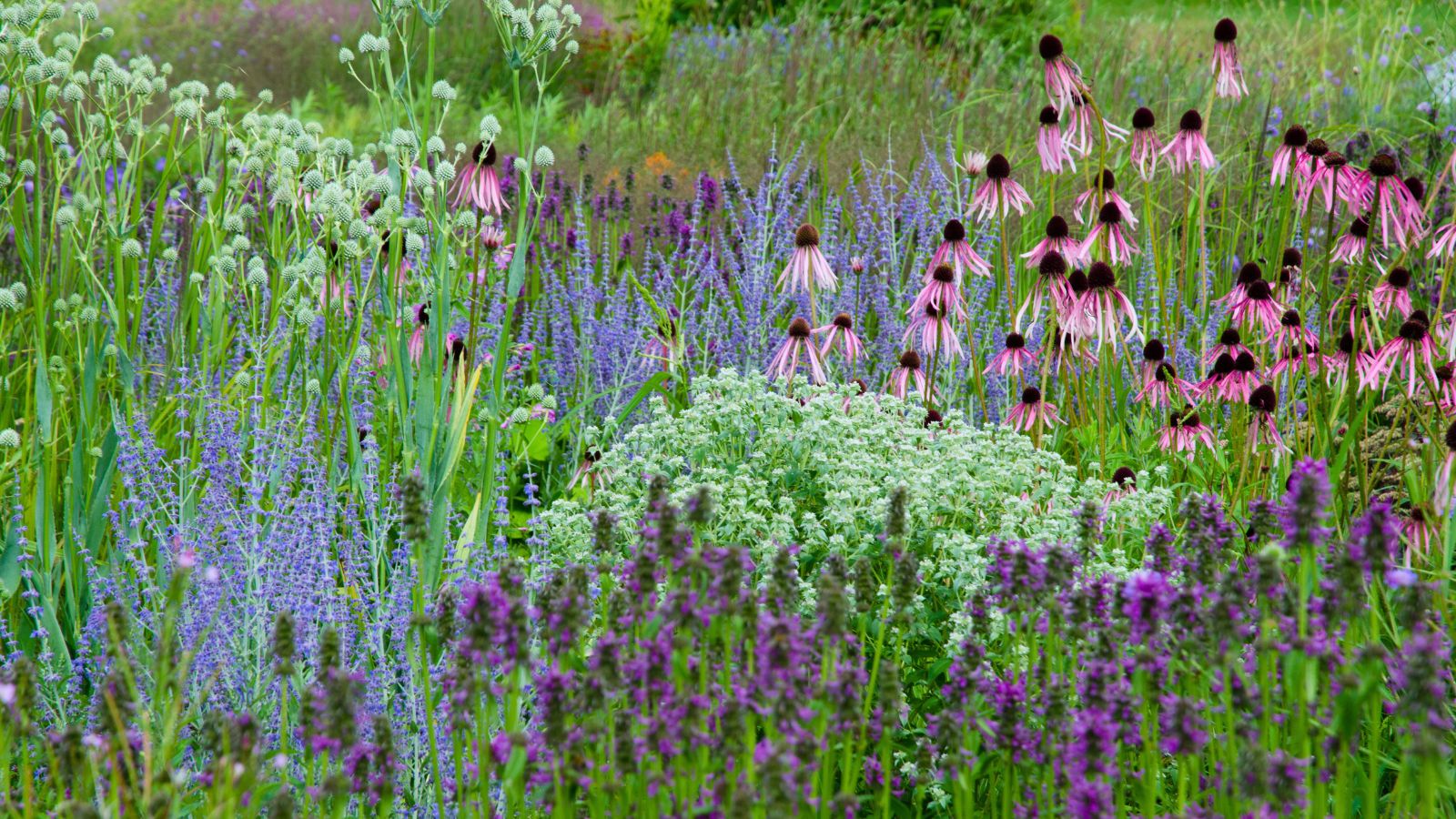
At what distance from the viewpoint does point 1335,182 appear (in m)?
3.48

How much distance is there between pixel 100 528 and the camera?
113 inches

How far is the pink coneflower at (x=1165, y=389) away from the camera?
3.54 m

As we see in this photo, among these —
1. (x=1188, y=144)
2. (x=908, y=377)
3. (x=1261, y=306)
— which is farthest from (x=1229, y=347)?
(x=908, y=377)

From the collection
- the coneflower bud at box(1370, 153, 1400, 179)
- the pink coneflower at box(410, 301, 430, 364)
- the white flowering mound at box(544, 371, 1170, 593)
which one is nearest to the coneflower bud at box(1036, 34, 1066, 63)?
the coneflower bud at box(1370, 153, 1400, 179)

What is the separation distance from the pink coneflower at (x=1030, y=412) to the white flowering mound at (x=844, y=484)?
0.34m

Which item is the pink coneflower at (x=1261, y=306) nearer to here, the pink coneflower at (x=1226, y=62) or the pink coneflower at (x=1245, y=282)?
the pink coneflower at (x=1245, y=282)

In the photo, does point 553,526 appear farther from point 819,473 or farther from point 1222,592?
point 1222,592

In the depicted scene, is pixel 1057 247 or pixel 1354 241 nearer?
pixel 1057 247

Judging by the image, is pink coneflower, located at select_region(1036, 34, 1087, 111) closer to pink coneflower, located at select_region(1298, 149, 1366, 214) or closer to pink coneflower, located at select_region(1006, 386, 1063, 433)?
pink coneflower, located at select_region(1298, 149, 1366, 214)

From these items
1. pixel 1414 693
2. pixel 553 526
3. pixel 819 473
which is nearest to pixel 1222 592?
pixel 1414 693

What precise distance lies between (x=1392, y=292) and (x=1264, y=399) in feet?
2.08

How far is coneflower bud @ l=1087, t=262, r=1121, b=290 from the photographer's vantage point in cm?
318

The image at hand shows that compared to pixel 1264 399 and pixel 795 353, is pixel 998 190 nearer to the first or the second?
pixel 795 353

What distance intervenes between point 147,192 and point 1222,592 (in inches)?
243
